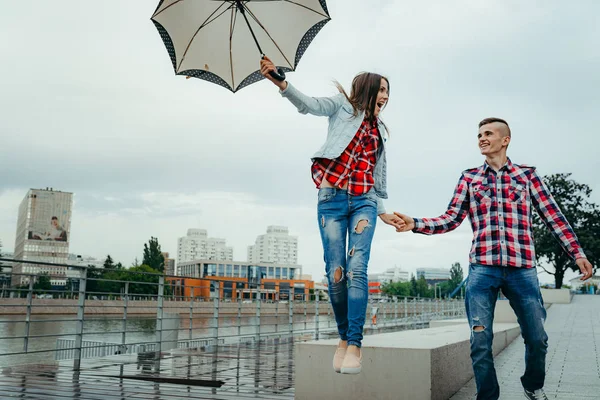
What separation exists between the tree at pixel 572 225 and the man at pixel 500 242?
4863 cm

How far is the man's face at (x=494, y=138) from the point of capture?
3.23m

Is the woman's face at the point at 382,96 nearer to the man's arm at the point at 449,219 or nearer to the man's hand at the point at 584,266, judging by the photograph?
the man's arm at the point at 449,219

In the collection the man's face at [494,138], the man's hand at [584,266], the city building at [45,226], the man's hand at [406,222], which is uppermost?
the city building at [45,226]

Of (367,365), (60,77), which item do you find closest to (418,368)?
(367,365)

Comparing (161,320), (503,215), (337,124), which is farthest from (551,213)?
(161,320)

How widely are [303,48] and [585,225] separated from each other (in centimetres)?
5409

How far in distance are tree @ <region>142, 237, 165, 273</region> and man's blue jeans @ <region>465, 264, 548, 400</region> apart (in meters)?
83.5

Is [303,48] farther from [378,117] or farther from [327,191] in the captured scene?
[327,191]

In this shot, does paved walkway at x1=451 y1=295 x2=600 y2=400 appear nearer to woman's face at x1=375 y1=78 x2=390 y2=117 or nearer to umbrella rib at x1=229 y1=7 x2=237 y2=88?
woman's face at x1=375 y1=78 x2=390 y2=117

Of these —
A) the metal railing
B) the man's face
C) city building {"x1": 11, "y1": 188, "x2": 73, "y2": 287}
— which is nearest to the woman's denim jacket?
the man's face

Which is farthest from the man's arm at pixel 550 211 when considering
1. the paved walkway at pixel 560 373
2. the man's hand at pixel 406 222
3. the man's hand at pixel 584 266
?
the paved walkway at pixel 560 373

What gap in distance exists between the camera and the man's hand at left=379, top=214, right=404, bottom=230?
3.13 metres

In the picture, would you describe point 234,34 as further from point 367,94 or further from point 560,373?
point 560,373

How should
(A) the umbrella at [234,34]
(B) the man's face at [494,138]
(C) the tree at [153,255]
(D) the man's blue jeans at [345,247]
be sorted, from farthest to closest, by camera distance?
1. (C) the tree at [153,255]
2. (A) the umbrella at [234,34]
3. (B) the man's face at [494,138]
4. (D) the man's blue jeans at [345,247]
